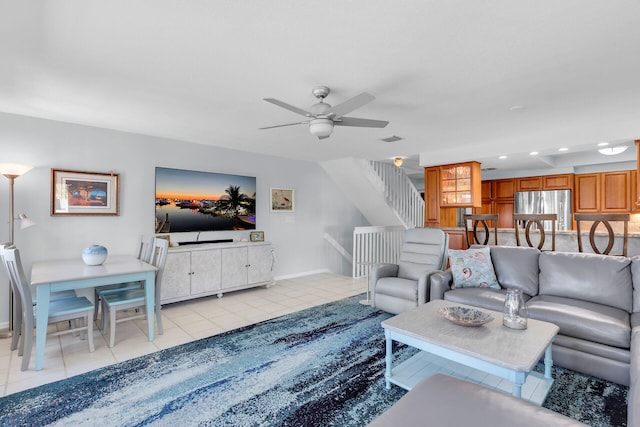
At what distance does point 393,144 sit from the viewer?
4914mm

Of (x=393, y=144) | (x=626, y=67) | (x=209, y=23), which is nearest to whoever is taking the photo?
(x=209, y=23)

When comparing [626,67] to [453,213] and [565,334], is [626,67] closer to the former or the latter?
[565,334]

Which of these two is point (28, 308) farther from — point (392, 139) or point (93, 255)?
point (392, 139)

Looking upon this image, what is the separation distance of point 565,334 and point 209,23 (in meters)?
3.37

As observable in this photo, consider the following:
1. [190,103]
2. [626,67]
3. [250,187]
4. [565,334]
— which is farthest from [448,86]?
[250,187]

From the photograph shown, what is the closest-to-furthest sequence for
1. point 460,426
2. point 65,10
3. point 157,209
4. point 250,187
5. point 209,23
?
point 460,426 < point 65,10 < point 209,23 < point 157,209 < point 250,187

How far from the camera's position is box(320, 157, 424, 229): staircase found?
625cm

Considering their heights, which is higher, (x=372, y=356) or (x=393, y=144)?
(x=393, y=144)

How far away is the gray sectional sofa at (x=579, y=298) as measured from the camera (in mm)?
2287

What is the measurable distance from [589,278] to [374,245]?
366 cm

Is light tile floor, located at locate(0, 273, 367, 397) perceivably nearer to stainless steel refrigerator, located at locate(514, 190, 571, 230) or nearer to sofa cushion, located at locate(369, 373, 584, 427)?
sofa cushion, located at locate(369, 373, 584, 427)

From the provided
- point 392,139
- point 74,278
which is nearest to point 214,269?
point 74,278

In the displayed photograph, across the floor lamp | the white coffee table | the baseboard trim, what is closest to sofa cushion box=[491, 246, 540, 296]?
the white coffee table

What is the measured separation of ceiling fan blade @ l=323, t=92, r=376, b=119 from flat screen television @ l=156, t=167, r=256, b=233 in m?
3.00
